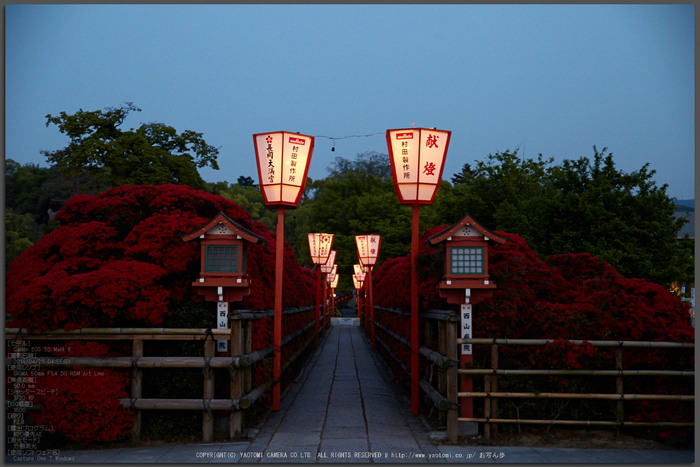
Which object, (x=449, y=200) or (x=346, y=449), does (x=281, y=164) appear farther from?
(x=449, y=200)

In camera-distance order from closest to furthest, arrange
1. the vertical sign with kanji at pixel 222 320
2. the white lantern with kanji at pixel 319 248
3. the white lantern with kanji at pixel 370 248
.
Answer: the vertical sign with kanji at pixel 222 320 → the white lantern with kanji at pixel 370 248 → the white lantern with kanji at pixel 319 248

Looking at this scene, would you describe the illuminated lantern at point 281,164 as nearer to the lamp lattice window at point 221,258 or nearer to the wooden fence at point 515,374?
the lamp lattice window at point 221,258

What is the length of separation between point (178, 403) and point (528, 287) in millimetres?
4411

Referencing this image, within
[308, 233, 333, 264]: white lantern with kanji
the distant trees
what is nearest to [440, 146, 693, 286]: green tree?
the distant trees

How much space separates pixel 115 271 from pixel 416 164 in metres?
4.30

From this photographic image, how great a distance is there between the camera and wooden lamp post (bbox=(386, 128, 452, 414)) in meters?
7.82

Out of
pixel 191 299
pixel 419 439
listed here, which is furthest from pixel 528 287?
pixel 191 299

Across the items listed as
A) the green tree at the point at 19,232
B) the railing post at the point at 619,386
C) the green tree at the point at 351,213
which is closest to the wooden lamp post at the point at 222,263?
the railing post at the point at 619,386

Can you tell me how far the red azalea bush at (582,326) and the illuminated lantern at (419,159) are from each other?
1.39 meters

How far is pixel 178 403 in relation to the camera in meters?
5.94

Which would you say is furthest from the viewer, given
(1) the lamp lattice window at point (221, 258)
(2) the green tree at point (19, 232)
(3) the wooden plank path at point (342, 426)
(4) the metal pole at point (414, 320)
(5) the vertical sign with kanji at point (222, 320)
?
(2) the green tree at point (19, 232)

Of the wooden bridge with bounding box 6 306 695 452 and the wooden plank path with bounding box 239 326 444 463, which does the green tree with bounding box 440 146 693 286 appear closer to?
the wooden plank path with bounding box 239 326 444 463

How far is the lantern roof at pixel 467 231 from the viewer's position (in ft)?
20.5

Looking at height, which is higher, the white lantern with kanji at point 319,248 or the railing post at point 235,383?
the white lantern with kanji at point 319,248
